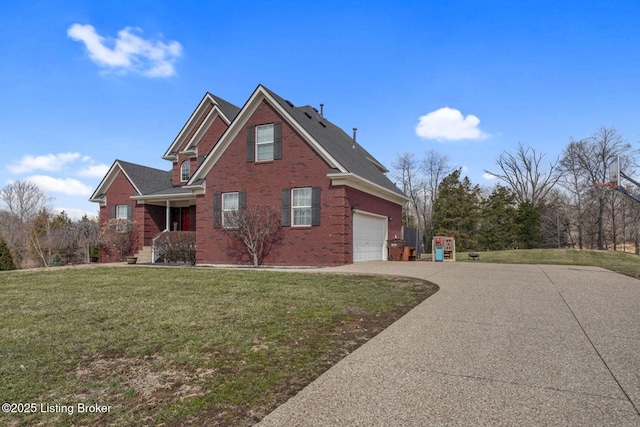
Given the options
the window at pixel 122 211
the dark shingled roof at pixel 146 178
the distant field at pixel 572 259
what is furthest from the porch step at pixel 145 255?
the distant field at pixel 572 259

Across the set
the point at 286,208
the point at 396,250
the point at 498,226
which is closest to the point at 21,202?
the point at 286,208

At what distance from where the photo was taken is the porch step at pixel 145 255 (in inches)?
821

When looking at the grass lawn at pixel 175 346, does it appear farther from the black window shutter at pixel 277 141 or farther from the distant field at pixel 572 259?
the distant field at pixel 572 259

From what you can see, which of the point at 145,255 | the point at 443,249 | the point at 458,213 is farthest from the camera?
the point at 458,213

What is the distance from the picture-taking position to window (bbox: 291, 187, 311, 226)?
15.1 m

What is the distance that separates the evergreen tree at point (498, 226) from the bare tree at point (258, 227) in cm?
2547

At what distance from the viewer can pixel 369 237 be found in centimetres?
1720

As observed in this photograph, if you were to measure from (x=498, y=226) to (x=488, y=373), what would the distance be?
34792 mm

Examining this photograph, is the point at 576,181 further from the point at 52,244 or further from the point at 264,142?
the point at 52,244

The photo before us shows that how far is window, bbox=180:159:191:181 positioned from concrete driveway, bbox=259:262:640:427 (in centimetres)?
1901

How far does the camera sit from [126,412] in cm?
284

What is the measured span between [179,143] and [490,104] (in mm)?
17787

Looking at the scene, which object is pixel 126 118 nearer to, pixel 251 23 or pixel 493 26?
pixel 251 23

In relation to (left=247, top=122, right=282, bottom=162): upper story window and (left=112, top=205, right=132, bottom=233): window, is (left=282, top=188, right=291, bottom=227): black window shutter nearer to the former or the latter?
(left=247, top=122, right=282, bottom=162): upper story window
